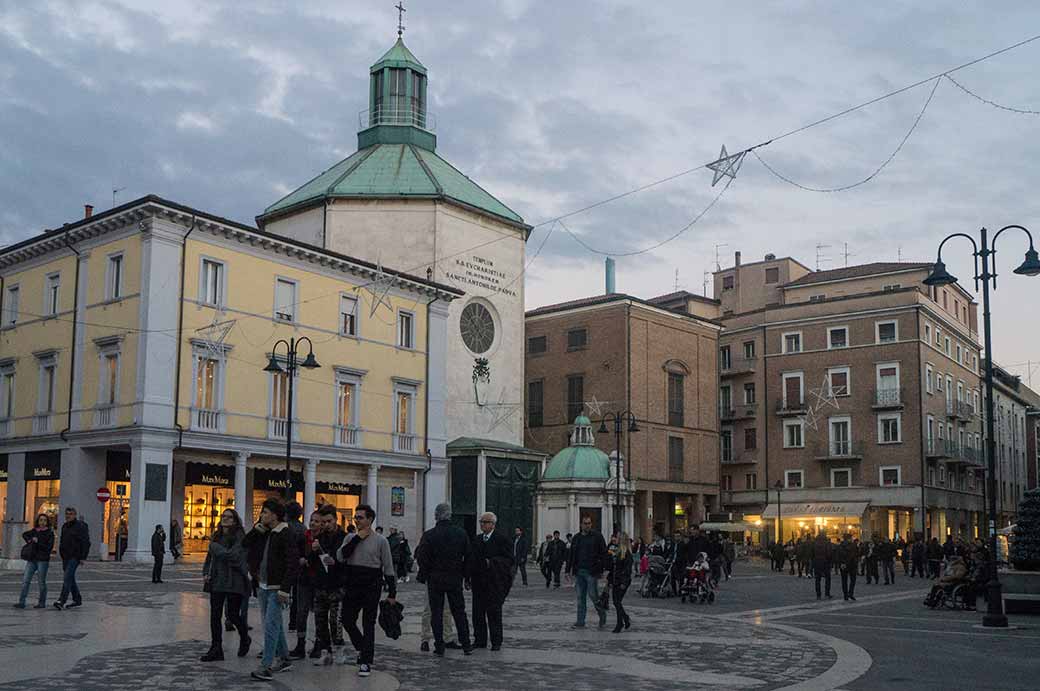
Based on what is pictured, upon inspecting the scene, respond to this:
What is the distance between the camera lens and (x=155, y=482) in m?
35.0

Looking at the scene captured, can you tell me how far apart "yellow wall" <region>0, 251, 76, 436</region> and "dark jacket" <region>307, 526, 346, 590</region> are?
2848cm

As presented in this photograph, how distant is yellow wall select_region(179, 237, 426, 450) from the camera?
37.6m

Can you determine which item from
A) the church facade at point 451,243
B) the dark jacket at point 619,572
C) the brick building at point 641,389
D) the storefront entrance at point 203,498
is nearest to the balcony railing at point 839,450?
the brick building at point 641,389

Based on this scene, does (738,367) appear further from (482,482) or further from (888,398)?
(482,482)

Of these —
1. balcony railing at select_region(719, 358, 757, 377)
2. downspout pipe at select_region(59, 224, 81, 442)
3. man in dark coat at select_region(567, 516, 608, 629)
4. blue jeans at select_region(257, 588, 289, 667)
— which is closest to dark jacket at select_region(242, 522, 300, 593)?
blue jeans at select_region(257, 588, 289, 667)

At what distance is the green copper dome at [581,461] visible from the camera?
53.1 meters

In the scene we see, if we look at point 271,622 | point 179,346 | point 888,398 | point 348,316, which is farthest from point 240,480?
point 888,398

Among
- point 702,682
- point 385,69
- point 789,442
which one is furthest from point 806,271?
point 702,682

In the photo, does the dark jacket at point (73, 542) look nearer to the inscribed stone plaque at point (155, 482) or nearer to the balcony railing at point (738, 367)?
the inscribed stone plaque at point (155, 482)

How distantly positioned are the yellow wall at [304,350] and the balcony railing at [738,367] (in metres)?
28.1

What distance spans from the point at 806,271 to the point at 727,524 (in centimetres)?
2173

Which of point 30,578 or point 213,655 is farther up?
point 30,578

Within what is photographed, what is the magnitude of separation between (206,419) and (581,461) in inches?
843

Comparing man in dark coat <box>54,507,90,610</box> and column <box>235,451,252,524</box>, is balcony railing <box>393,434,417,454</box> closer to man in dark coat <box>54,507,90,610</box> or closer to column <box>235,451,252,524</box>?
column <box>235,451,252,524</box>
